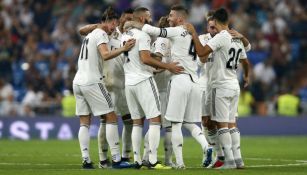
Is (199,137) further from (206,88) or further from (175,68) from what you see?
(175,68)

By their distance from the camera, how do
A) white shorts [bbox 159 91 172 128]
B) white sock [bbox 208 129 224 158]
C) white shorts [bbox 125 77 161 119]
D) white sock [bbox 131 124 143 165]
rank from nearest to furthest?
white shorts [bbox 125 77 161 119] < white sock [bbox 131 124 143 165] < white shorts [bbox 159 91 172 128] < white sock [bbox 208 129 224 158]

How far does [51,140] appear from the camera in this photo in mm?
27484

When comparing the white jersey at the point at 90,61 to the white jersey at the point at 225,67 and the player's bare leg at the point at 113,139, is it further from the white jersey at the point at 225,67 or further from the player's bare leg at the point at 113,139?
the white jersey at the point at 225,67

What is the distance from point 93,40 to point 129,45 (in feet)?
2.73

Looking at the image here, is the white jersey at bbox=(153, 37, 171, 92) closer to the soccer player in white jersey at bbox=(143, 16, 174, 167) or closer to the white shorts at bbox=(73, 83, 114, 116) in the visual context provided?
the soccer player in white jersey at bbox=(143, 16, 174, 167)

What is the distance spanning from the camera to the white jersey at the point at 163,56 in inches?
642

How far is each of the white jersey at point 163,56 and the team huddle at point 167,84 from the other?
0.02 metres

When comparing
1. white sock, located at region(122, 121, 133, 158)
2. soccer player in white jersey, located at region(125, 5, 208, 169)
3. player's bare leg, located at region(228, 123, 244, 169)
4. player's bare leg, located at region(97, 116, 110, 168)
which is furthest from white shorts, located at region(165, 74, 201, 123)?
player's bare leg, located at region(97, 116, 110, 168)

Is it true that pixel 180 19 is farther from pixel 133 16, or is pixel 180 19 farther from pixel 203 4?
→ pixel 203 4

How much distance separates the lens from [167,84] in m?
17.0

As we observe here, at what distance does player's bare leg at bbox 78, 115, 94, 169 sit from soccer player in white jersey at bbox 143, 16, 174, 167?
107 centimetres

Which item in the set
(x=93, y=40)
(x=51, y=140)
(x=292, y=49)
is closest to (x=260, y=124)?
(x=292, y=49)

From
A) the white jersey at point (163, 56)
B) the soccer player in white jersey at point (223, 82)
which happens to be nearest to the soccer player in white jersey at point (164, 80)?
the white jersey at point (163, 56)

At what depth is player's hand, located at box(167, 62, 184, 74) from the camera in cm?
1592
